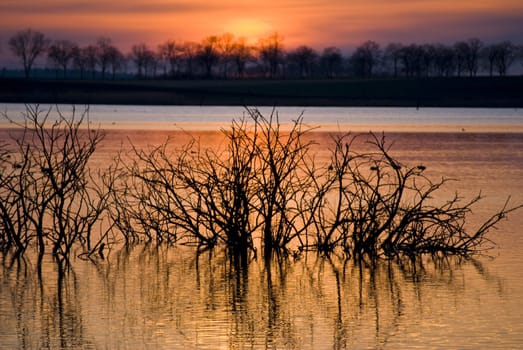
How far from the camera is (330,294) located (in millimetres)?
11930

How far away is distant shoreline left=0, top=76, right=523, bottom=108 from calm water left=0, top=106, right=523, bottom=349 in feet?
275

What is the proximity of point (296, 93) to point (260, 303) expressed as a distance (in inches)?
4657

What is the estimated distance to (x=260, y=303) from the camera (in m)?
11.3

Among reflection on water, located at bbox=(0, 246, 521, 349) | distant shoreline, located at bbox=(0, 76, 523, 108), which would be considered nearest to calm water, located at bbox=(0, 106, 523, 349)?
reflection on water, located at bbox=(0, 246, 521, 349)

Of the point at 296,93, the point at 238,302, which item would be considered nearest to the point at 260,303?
the point at 238,302

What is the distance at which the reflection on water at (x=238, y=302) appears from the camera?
968cm

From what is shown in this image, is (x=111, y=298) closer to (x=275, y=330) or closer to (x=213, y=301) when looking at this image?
(x=213, y=301)

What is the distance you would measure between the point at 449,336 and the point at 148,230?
6903 mm

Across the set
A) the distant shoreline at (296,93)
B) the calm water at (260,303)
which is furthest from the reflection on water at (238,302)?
the distant shoreline at (296,93)

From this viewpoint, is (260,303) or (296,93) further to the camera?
(296,93)

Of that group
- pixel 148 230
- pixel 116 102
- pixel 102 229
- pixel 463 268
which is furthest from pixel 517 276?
pixel 116 102

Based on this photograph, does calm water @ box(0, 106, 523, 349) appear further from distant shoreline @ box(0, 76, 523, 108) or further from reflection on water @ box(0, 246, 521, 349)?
distant shoreline @ box(0, 76, 523, 108)

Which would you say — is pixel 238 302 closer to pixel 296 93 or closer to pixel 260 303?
pixel 260 303

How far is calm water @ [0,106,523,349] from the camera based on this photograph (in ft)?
31.7
